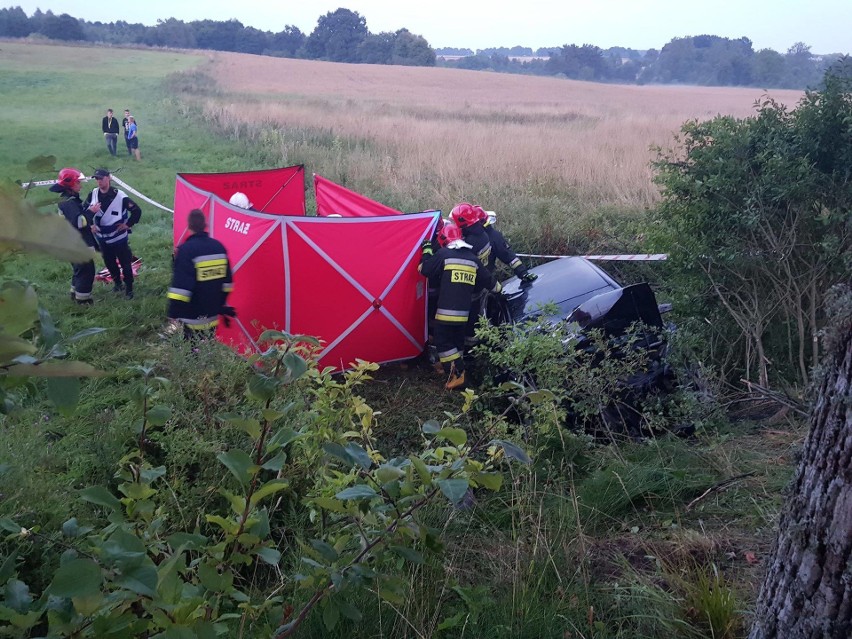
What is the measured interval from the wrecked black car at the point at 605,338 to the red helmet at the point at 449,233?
83cm

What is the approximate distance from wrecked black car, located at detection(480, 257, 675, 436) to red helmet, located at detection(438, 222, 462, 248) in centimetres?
83

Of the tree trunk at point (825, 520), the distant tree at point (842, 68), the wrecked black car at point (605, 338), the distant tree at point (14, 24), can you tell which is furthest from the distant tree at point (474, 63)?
the tree trunk at point (825, 520)

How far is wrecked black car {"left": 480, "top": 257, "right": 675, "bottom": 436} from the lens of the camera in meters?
4.56

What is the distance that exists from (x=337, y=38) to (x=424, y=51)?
929cm

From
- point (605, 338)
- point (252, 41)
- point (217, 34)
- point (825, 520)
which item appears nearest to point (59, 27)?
point (217, 34)

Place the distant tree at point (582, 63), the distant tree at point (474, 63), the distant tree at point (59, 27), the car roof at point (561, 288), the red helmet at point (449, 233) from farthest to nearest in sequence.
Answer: the distant tree at point (474, 63) → the distant tree at point (582, 63) → the distant tree at point (59, 27) → the red helmet at point (449, 233) → the car roof at point (561, 288)

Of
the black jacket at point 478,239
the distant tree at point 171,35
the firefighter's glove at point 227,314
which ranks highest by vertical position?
the distant tree at point 171,35

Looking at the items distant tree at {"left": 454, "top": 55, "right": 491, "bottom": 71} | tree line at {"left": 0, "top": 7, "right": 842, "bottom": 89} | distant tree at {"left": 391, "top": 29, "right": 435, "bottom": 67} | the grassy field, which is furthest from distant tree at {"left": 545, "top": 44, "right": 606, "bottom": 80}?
the grassy field

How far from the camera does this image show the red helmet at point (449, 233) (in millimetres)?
6461

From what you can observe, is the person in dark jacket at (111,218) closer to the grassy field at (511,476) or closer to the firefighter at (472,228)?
the grassy field at (511,476)

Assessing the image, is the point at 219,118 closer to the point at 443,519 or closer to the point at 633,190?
the point at 633,190

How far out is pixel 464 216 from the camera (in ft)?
23.2

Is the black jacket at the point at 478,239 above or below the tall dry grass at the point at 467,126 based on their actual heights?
below

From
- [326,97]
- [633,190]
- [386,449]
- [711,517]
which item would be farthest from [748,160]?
[326,97]
